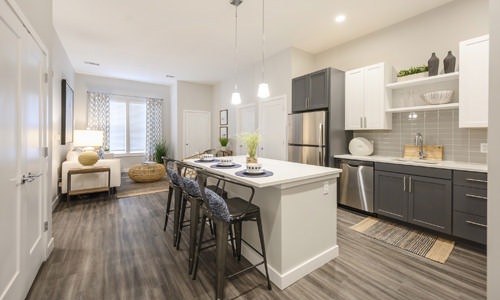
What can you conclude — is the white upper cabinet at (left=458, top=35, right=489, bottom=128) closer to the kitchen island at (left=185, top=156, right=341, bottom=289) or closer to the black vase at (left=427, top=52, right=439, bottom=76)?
the black vase at (left=427, top=52, right=439, bottom=76)

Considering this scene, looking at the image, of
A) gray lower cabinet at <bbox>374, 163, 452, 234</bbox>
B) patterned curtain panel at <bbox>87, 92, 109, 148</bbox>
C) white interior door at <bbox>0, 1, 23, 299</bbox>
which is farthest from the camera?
patterned curtain panel at <bbox>87, 92, 109, 148</bbox>

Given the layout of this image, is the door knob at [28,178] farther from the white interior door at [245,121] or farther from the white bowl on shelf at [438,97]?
the white bowl on shelf at [438,97]

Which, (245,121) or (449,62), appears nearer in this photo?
(449,62)

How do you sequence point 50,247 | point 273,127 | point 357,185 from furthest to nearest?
point 273,127 → point 357,185 → point 50,247

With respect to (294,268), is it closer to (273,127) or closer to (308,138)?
(308,138)

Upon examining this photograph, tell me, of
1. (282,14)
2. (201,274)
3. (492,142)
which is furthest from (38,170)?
(282,14)

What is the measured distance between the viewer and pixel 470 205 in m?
2.46

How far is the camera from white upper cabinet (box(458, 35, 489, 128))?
8.15ft

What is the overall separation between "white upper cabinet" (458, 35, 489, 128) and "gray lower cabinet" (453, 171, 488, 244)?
630 mm

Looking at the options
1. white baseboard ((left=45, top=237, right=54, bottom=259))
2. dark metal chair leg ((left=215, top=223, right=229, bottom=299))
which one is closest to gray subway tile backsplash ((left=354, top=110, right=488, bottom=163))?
dark metal chair leg ((left=215, top=223, right=229, bottom=299))

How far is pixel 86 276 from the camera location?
2.00 metres

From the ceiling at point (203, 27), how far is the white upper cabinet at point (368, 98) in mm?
799

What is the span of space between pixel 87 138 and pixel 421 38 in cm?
660

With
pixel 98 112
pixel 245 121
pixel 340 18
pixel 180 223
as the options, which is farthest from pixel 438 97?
pixel 98 112
